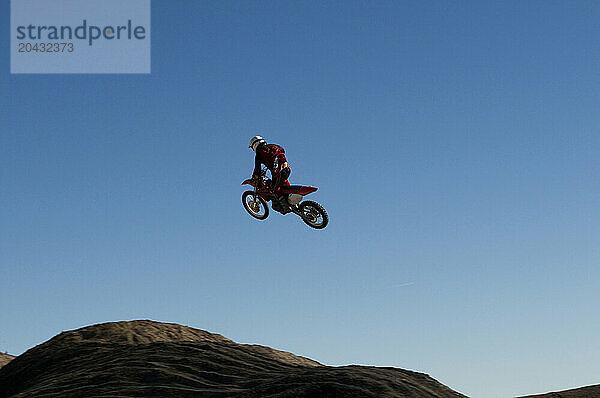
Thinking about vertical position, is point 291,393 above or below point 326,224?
below

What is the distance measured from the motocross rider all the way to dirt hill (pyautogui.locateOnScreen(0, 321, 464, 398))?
395cm

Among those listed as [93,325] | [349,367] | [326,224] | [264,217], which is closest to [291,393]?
[349,367]

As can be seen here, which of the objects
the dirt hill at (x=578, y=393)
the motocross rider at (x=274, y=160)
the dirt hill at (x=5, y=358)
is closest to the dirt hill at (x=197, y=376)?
the dirt hill at (x=578, y=393)

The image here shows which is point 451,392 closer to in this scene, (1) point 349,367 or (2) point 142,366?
(1) point 349,367

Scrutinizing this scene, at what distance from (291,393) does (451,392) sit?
3.87 meters

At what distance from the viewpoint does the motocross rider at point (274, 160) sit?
17031mm

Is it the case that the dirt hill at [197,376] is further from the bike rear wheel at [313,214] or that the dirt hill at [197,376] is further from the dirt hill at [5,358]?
the dirt hill at [5,358]

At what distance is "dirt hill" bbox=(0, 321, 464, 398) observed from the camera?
504 inches

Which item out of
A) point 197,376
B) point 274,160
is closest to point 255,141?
point 274,160

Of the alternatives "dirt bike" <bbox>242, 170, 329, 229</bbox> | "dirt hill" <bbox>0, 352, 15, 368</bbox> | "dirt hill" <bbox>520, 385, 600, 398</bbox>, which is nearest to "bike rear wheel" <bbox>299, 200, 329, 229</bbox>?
"dirt bike" <bbox>242, 170, 329, 229</bbox>

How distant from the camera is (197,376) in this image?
14.3 meters

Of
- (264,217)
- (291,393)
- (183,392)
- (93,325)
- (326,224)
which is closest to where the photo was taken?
(291,393)

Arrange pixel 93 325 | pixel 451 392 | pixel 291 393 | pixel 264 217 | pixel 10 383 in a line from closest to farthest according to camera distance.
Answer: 1. pixel 291 393
2. pixel 451 392
3. pixel 264 217
4. pixel 10 383
5. pixel 93 325

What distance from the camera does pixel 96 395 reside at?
1398 centimetres
